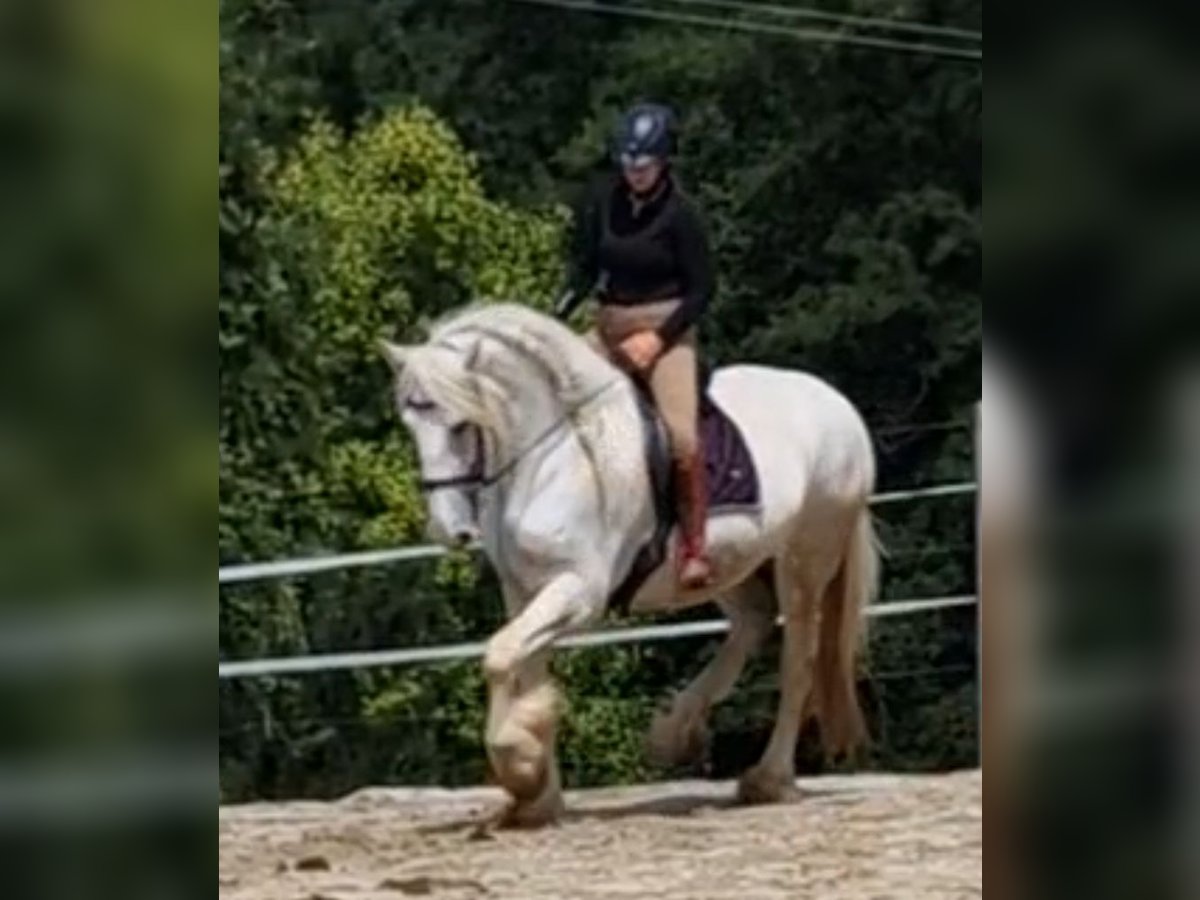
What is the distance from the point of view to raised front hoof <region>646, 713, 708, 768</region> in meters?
4.28

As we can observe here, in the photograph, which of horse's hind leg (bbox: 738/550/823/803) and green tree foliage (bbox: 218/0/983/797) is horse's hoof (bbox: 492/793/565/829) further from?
horse's hind leg (bbox: 738/550/823/803)

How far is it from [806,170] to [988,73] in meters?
0.51

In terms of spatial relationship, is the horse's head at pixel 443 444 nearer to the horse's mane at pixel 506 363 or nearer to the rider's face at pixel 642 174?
the horse's mane at pixel 506 363

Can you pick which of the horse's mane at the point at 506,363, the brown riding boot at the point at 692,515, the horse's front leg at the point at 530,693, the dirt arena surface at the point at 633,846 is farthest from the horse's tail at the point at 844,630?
the horse's mane at the point at 506,363

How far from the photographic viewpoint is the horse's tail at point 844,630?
4.32m

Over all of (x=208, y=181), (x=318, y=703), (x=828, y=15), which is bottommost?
(x=318, y=703)

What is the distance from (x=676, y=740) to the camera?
4.29 metres

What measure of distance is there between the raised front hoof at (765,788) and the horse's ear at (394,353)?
0.82m

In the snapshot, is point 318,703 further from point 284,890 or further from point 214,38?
point 214,38

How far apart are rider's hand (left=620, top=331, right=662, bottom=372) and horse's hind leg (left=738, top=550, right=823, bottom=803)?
0.37m

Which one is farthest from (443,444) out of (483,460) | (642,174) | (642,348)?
(642,174)

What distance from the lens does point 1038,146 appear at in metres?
3.77

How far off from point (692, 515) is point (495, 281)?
464 mm

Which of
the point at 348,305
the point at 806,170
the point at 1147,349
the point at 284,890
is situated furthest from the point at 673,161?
the point at 284,890
